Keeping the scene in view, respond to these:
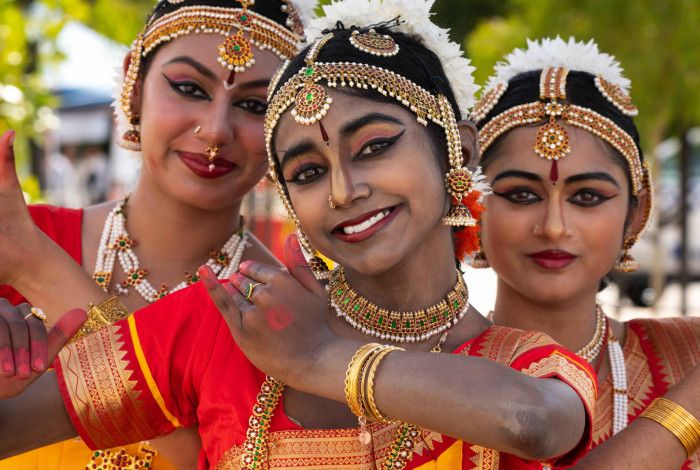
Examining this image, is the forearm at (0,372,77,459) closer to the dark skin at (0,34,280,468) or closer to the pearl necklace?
the dark skin at (0,34,280,468)

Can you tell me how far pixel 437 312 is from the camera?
2494 mm

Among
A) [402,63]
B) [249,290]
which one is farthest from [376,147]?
[249,290]

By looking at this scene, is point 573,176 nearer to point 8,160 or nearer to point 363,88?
point 363,88

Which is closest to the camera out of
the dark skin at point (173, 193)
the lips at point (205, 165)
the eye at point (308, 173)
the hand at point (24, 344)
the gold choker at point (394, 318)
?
the hand at point (24, 344)

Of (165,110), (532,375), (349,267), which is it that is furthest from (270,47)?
(532,375)

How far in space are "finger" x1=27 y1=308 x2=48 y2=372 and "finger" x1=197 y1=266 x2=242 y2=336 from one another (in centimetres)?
36

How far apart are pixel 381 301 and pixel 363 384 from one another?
491 mm

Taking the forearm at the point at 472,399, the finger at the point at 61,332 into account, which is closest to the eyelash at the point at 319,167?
the forearm at the point at 472,399

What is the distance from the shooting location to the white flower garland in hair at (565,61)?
333cm

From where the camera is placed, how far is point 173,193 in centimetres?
322

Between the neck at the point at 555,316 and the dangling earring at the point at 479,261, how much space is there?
9 cm

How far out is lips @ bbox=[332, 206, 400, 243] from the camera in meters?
2.32

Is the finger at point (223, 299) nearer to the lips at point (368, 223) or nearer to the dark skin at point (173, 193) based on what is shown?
the lips at point (368, 223)

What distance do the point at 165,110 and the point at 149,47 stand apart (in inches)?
12.2
